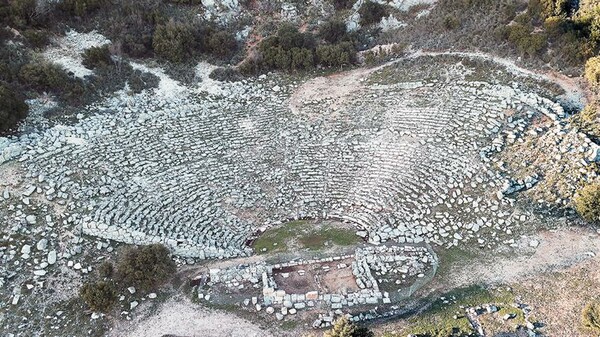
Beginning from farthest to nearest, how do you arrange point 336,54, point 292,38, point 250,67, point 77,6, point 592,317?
point 292,38 → point 336,54 → point 250,67 → point 77,6 → point 592,317

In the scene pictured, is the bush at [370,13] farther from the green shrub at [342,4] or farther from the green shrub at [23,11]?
the green shrub at [23,11]

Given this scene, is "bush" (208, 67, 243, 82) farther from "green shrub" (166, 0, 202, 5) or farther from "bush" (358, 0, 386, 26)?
"bush" (358, 0, 386, 26)

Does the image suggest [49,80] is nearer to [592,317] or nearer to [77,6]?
[77,6]

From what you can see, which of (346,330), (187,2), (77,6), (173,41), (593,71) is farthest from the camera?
(187,2)

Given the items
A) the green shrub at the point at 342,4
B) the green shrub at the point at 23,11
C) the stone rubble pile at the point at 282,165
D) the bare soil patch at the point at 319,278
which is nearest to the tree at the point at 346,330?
the bare soil patch at the point at 319,278

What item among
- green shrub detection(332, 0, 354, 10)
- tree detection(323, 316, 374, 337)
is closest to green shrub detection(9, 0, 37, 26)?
green shrub detection(332, 0, 354, 10)

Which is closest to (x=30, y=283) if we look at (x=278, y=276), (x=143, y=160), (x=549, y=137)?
(x=143, y=160)

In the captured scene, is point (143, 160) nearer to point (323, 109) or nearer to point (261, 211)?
point (261, 211)

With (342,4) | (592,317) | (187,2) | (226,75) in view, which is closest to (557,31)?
(342,4)
